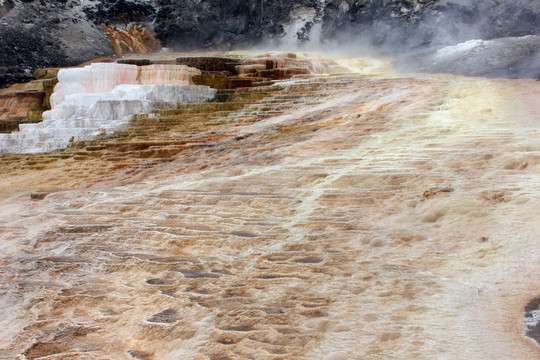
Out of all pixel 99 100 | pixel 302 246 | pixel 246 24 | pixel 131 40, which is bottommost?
pixel 302 246

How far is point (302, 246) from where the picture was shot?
3330 mm

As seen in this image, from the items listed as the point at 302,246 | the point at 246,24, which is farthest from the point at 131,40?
the point at 302,246

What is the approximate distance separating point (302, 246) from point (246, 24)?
1971cm

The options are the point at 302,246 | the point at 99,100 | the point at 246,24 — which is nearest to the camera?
the point at 302,246

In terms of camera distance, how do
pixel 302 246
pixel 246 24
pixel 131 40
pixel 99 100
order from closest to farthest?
pixel 302 246, pixel 99 100, pixel 131 40, pixel 246 24

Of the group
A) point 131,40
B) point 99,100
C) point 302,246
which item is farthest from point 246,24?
point 302,246

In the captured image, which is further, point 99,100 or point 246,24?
point 246,24

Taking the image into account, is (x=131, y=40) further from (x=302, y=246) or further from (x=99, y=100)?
(x=302, y=246)

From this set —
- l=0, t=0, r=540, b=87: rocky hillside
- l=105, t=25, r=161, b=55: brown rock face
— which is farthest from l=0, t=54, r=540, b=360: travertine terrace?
l=105, t=25, r=161, b=55: brown rock face

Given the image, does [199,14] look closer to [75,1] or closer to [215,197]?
[75,1]

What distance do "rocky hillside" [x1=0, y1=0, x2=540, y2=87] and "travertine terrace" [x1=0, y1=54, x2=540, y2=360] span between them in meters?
10.8

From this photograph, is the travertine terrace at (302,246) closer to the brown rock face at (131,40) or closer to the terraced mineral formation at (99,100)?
the terraced mineral formation at (99,100)

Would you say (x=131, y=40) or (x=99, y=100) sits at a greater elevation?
(x=131, y=40)

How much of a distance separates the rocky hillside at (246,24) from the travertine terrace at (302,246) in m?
10.8
